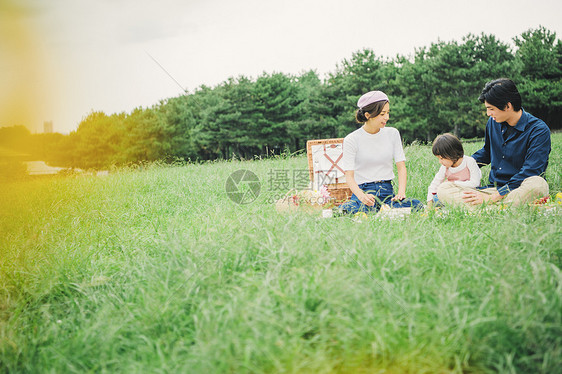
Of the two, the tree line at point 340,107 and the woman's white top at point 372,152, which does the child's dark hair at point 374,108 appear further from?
the tree line at point 340,107

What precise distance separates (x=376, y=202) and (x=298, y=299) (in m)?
2.50

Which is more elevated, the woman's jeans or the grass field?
the woman's jeans

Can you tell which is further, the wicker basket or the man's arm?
the wicker basket

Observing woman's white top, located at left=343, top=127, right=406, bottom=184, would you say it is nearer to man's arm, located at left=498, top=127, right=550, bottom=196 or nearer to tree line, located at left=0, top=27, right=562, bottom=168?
man's arm, located at left=498, top=127, right=550, bottom=196

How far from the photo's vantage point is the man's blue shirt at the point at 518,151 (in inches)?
147

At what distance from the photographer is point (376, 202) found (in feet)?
13.5

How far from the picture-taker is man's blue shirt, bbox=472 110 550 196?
3.74 m

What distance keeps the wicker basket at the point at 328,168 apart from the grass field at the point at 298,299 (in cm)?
207

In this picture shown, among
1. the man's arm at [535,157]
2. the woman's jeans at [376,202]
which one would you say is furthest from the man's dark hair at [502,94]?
the woman's jeans at [376,202]

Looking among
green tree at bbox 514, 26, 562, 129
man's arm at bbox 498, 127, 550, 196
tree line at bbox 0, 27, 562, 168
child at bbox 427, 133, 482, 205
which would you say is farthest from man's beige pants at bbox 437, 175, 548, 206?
green tree at bbox 514, 26, 562, 129

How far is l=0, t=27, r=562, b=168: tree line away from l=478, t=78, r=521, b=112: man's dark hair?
20370mm

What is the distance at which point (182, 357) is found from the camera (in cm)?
169

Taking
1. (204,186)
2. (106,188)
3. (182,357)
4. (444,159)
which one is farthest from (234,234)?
(106,188)

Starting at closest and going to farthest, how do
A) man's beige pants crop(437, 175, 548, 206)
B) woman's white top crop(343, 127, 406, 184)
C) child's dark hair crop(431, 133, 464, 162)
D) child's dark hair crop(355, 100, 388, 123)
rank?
man's beige pants crop(437, 175, 548, 206), child's dark hair crop(355, 100, 388, 123), child's dark hair crop(431, 133, 464, 162), woman's white top crop(343, 127, 406, 184)
